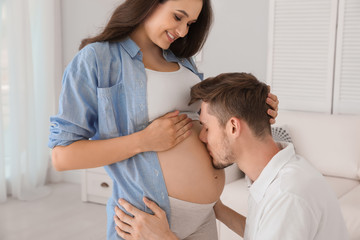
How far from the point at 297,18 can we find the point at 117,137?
2.43 metres

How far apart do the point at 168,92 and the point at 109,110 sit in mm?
200

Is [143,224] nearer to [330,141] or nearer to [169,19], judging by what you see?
[169,19]

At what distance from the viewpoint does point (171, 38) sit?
134 cm

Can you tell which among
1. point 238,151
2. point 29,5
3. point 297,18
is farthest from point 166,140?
point 29,5

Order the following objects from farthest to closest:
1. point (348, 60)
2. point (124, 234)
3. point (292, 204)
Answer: point (348, 60) < point (124, 234) < point (292, 204)

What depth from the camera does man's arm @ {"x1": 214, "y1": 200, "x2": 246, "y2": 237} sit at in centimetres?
153

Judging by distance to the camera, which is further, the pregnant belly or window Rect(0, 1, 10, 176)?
window Rect(0, 1, 10, 176)

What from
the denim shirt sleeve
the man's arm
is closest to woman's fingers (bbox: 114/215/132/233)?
the denim shirt sleeve

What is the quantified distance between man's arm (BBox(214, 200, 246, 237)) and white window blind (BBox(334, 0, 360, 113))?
2.01m

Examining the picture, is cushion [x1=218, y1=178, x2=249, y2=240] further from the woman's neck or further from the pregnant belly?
the woman's neck

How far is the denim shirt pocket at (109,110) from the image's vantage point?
1.24m

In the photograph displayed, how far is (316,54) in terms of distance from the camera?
3.26m

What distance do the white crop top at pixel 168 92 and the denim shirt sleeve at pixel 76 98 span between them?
0.17 meters

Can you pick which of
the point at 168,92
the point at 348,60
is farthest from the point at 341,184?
the point at 168,92
